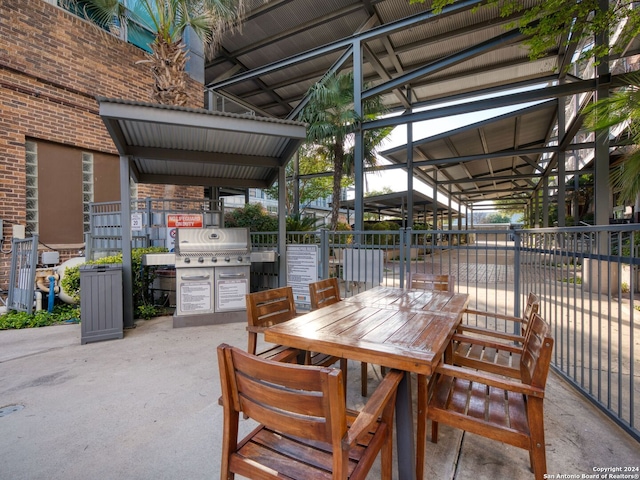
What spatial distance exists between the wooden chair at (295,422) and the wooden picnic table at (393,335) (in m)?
0.13

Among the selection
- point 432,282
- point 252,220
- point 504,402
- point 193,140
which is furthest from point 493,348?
point 252,220

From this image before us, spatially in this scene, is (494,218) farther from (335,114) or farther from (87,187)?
(87,187)

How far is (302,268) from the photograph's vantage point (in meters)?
5.75

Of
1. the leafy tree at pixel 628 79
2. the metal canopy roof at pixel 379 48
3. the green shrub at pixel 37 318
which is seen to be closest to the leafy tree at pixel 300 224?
the metal canopy roof at pixel 379 48

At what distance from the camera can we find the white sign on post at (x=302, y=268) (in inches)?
222

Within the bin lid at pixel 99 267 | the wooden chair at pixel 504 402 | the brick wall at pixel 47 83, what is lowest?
the wooden chair at pixel 504 402

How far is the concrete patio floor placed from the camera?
1.95m

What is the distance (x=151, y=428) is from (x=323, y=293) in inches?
69.9

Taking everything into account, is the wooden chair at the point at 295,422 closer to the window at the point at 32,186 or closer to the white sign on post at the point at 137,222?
the white sign on post at the point at 137,222

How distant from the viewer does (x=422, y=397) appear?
1.84 metres

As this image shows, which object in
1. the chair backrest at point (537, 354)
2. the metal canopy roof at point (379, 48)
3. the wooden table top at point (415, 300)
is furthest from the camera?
the metal canopy roof at point (379, 48)

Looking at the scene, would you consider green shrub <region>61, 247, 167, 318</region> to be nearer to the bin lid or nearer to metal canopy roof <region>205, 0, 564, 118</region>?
the bin lid

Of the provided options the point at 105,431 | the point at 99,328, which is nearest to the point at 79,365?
the point at 99,328

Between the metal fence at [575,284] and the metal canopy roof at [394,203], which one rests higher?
the metal canopy roof at [394,203]
